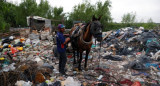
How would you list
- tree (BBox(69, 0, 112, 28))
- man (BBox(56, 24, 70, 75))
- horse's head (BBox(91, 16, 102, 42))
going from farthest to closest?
1. tree (BBox(69, 0, 112, 28))
2. man (BBox(56, 24, 70, 75))
3. horse's head (BBox(91, 16, 102, 42))

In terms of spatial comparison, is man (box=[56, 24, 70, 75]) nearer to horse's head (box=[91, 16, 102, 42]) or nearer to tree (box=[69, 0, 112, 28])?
horse's head (box=[91, 16, 102, 42])

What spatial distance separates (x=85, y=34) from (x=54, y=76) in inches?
72.5

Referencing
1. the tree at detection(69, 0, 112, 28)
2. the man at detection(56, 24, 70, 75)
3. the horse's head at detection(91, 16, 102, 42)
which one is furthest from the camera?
the tree at detection(69, 0, 112, 28)

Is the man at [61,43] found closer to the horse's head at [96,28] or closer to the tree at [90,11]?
the horse's head at [96,28]

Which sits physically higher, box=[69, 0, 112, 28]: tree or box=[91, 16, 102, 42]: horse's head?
box=[69, 0, 112, 28]: tree

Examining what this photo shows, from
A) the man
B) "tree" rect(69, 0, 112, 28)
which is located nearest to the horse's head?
the man

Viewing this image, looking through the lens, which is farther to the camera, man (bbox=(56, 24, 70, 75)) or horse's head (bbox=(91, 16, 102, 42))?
man (bbox=(56, 24, 70, 75))

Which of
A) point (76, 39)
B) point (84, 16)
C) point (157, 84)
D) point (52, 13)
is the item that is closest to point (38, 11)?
point (52, 13)

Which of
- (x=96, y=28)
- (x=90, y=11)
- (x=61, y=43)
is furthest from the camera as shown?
(x=90, y=11)

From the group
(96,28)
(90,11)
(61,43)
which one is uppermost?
(90,11)

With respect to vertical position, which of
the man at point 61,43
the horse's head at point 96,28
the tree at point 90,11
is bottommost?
the man at point 61,43

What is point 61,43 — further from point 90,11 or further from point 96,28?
point 90,11

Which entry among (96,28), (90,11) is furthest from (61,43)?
(90,11)

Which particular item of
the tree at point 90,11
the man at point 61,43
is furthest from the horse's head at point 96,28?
the tree at point 90,11
